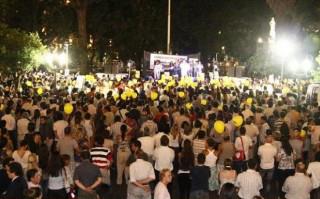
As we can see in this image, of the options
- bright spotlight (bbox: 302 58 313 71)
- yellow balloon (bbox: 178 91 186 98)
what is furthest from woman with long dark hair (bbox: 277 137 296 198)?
bright spotlight (bbox: 302 58 313 71)

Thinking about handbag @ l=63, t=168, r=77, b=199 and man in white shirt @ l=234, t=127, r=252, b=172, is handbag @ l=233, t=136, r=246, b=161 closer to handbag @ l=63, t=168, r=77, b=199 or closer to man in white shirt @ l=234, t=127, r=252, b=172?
man in white shirt @ l=234, t=127, r=252, b=172

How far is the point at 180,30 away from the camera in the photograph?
59719mm

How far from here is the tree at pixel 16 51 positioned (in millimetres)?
28359

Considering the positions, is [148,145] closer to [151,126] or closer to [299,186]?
[151,126]

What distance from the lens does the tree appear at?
2836 centimetres

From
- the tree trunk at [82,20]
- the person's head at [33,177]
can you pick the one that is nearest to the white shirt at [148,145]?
the person's head at [33,177]

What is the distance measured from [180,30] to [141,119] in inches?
1701

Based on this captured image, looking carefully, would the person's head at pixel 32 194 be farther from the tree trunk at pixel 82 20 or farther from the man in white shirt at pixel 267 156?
the tree trunk at pixel 82 20

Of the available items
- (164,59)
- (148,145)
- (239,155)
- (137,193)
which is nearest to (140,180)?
(137,193)

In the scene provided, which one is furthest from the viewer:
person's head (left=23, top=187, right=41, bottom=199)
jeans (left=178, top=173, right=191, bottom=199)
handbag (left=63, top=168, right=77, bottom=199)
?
jeans (left=178, top=173, right=191, bottom=199)

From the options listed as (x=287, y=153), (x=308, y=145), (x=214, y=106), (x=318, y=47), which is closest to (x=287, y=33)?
(x=318, y=47)

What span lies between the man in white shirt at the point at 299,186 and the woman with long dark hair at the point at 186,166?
1.92 metres

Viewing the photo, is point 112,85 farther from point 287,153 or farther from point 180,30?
point 180,30

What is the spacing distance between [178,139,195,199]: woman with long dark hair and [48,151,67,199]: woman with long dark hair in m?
2.54
